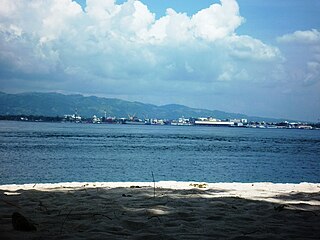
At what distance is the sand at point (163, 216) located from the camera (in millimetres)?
4969

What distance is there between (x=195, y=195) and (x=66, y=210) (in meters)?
3.32

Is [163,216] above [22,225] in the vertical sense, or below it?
below

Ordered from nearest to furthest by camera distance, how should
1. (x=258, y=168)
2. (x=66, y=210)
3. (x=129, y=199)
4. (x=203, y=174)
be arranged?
1. (x=66, y=210)
2. (x=129, y=199)
3. (x=203, y=174)
4. (x=258, y=168)

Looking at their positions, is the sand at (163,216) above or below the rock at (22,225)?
below

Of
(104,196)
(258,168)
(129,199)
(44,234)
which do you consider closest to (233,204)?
(129,199)

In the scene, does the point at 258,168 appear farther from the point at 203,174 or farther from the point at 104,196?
the point at 104,196

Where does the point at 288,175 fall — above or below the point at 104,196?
below

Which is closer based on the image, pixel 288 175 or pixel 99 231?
pixel 99 231

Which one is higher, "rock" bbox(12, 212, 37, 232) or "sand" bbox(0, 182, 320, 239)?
"rock" bbox(12, 212, 37, 232)

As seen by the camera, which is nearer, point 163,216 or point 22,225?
point 22,225

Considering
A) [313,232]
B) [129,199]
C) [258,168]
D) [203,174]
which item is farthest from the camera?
[258,168]

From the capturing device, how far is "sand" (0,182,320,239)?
16.3 ft

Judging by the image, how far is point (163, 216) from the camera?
6.08m

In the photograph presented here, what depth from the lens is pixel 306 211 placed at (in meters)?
6.82
